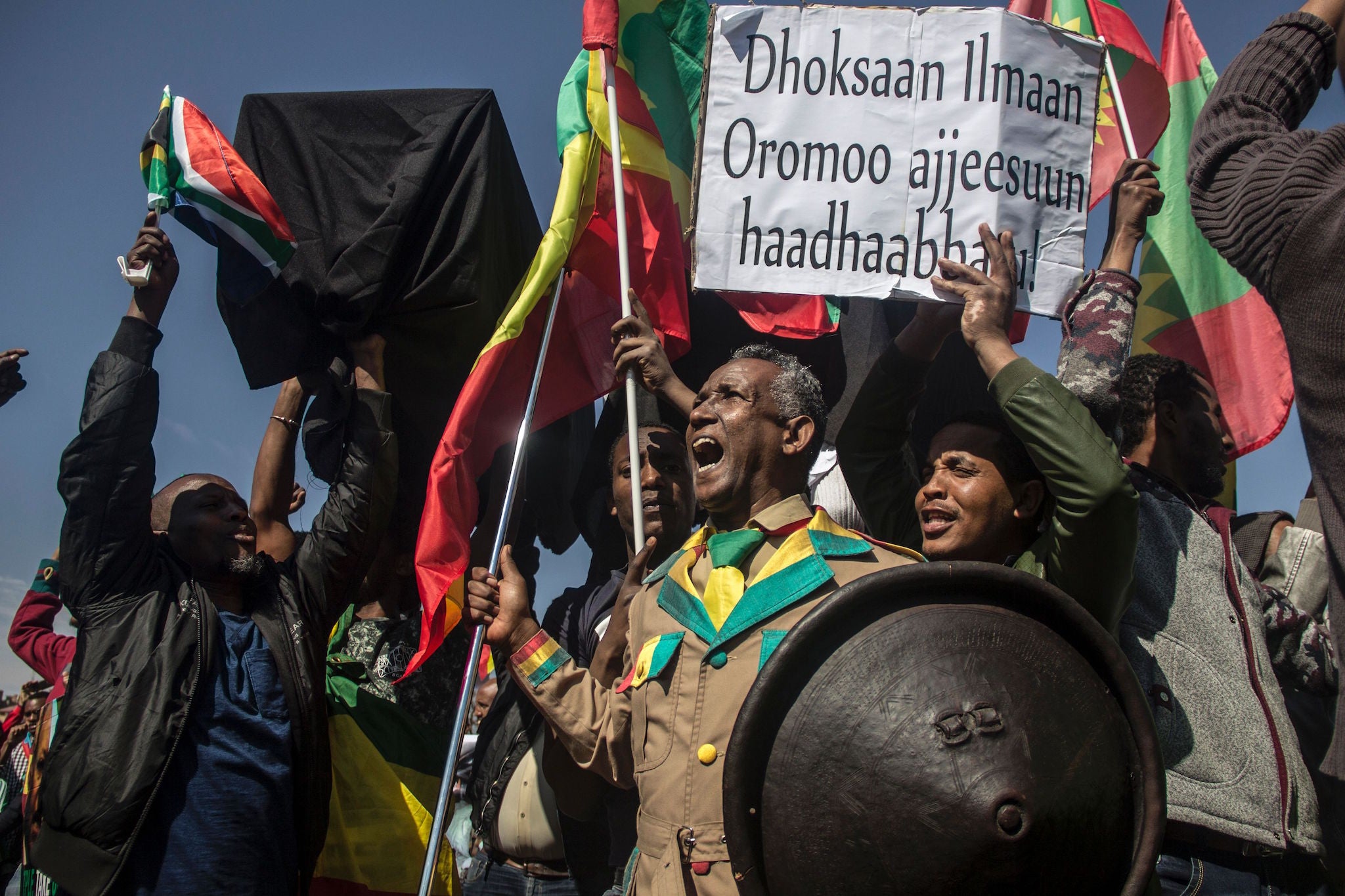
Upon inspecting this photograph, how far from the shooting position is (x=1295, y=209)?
6.01 feet

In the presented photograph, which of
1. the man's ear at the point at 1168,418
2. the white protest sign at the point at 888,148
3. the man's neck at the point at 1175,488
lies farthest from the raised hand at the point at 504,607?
the man's ear at the point at 1168,418

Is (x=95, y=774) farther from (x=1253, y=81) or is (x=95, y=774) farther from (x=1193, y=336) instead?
(x=1193, y=336)

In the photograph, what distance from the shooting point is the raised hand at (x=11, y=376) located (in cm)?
455

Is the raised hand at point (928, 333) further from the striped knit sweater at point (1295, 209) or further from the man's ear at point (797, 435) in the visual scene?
the striped knit sweater at point (1295, 209)

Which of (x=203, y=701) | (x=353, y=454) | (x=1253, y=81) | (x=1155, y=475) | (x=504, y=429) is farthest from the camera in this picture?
(x=504, y=429)

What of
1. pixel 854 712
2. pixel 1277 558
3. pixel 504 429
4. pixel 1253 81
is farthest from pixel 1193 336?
pixel 854 712

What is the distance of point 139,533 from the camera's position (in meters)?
3.30

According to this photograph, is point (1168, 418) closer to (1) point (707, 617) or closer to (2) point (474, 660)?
(1) point (707, 617)

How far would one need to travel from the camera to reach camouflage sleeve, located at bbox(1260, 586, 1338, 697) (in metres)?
2.87

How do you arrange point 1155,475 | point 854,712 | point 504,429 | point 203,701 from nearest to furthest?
point 854,712 → point 1155,475 → point 203,701 → point 504,429

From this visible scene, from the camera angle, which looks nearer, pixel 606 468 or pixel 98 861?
pixel 98 861

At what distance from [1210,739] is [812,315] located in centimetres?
229

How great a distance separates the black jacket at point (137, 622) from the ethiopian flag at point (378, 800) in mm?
389

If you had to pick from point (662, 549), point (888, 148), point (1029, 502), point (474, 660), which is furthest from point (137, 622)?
point (888, 148)
